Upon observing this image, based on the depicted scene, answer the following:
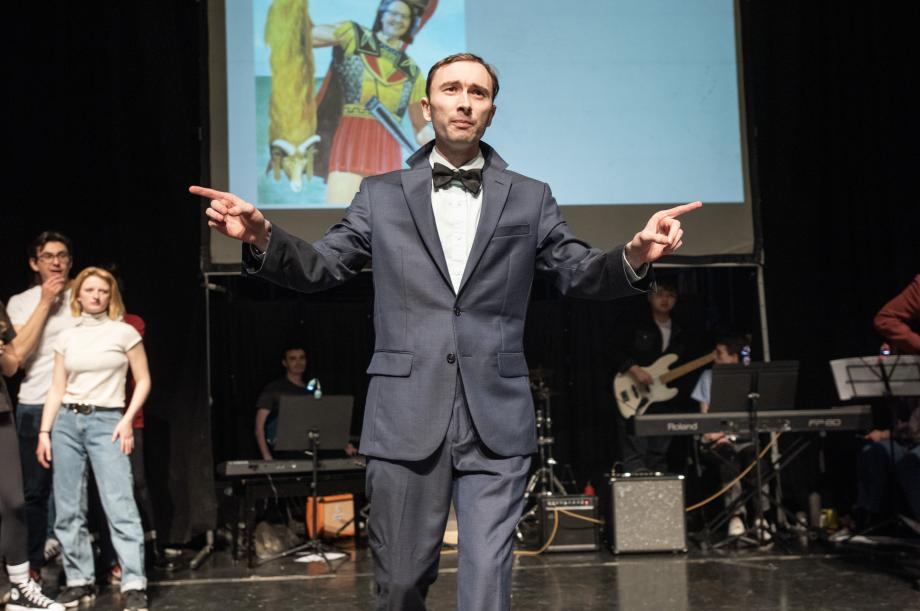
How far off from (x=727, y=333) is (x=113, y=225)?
167 inches

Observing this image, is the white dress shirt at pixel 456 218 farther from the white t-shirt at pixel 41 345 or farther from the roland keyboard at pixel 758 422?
the roland keyboard at pixel 758 422

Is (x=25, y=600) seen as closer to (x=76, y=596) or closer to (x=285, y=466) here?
(x=76, y=596)

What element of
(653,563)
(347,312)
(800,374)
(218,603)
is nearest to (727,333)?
(800,374)

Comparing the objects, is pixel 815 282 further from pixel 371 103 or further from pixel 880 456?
pixel 371 103

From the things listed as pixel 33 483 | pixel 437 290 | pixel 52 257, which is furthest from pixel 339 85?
pixel 437 290

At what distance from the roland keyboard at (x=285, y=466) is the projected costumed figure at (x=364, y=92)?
164 cm

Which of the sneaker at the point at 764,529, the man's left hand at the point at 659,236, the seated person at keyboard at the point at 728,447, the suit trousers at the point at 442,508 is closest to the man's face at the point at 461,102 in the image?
the man's left hand at the point at 659,236

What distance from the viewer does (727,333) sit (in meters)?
6.96

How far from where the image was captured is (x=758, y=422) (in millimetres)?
5980

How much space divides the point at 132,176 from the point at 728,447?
4345 mm

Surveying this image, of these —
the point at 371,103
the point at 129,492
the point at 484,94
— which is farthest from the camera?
the point at 371,103

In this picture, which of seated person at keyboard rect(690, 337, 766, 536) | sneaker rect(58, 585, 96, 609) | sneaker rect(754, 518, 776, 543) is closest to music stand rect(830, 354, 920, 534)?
sneaker rect(754, 518, 776, 543)

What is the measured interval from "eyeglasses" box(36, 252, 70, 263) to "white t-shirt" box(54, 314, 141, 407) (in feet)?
1.43

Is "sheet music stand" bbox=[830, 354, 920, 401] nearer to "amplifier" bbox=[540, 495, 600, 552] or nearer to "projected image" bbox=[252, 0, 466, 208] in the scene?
"amplifier" bbox=[540, 495, 600, 552]
